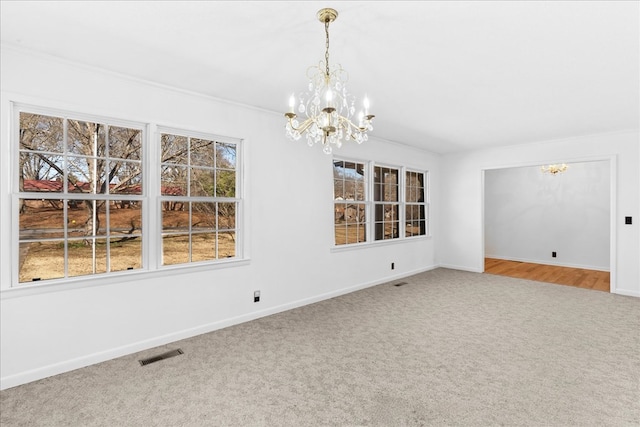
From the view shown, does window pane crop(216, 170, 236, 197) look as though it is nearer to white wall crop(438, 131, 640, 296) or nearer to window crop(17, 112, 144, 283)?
window crop(17, 112, 144, 283)

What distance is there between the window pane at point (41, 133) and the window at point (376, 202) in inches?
129

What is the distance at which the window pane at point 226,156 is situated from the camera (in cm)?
371

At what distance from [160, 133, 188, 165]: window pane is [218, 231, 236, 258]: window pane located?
0.92 metres

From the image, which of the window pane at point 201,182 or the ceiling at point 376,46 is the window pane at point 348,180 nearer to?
the ceiling at point 376,46

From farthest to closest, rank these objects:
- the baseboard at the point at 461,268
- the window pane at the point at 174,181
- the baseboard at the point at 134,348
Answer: the baseboard at the point at 461,268 → the window pane at the point at 174,181 → the baseboard at the point at 134,348

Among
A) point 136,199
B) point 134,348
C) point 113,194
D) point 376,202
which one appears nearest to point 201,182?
point 136,199

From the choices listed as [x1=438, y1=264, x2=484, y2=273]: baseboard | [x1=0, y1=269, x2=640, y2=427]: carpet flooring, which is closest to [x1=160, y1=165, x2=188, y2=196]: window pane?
[x1=0, y1=269, x2=640, y2=427]: carpet flooring

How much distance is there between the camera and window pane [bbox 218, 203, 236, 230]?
3773mm

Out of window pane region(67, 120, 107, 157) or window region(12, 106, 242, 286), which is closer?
window region(12, 106, 242, 286)

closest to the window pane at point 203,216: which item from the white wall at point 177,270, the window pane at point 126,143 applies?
the white wall at point 177,270

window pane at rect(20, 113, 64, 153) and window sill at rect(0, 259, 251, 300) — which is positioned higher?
window pane at rect(20, 113, 64, 153)

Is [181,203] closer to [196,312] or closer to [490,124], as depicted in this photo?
[196,312]

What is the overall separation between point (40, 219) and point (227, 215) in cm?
168

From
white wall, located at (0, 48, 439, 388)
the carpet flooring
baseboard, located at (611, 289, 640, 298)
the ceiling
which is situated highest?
the ceiling
